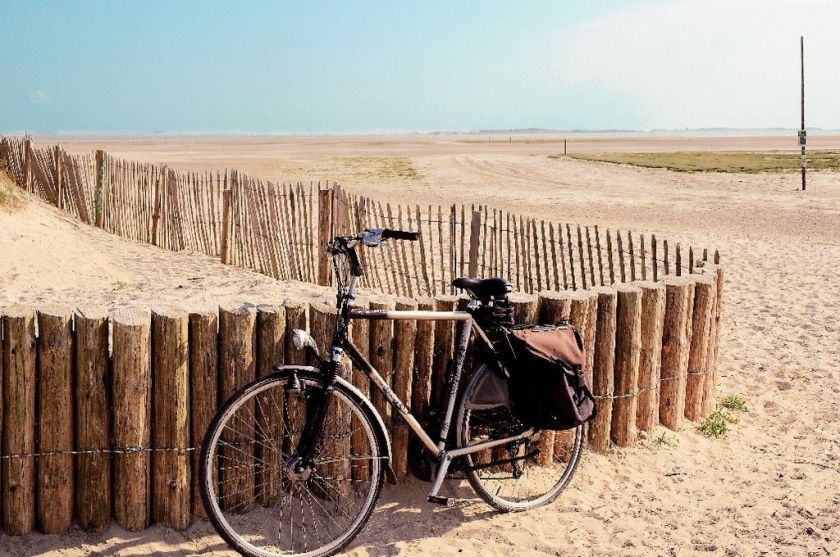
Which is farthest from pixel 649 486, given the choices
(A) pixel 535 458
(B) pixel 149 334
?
(B) pixel 149 334

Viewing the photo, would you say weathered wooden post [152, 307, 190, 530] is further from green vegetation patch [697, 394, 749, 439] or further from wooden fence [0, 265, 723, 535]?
green vegetation patch [697, 394, 749, 439]

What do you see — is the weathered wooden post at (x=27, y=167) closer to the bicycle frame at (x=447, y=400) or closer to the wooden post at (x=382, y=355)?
the wooden post at (x=382, y=355)

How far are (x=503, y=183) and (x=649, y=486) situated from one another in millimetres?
25755

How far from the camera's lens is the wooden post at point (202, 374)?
13.1ft

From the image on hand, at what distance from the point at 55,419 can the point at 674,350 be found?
12.0 feet

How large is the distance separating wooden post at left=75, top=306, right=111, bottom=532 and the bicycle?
1.66 feet

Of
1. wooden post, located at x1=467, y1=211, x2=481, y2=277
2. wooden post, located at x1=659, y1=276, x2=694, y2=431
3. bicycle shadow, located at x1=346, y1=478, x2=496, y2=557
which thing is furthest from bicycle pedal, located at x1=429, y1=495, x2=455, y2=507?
wooden post, located at x1=467, y1=211, x2=481, y2=277

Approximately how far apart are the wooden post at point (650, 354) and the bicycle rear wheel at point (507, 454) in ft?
2.34

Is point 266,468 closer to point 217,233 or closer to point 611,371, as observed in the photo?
point 611,371

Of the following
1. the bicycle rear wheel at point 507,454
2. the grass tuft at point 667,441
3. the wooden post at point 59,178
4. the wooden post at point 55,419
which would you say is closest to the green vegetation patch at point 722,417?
the grass tuft at point 667,441

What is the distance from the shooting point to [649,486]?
4805mm

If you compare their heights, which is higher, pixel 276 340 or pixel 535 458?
pixel 276 340

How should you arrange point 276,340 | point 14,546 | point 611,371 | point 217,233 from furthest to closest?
1. point 217,233
2. point 611,371
3. point 276,340
4. point 14,546

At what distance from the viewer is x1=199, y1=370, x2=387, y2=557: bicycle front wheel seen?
3.85m
